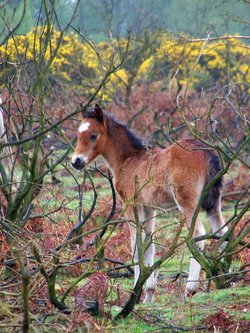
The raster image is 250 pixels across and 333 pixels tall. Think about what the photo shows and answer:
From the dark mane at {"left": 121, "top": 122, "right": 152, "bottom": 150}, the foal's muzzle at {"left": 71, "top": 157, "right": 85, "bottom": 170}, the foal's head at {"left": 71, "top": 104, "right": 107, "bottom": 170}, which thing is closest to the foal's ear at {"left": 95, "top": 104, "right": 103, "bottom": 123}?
the foal's head at {"left": 71, "top": 104, "right": 107, "bottom": 170}

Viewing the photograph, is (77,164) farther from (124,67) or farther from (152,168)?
(124,67)

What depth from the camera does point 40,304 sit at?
24.0 feet

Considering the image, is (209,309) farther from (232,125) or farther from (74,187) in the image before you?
(232,125)

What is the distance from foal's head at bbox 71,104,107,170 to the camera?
34.6ft

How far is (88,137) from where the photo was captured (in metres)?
10.6

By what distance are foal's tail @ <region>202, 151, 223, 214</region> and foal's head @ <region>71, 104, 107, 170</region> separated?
152cm

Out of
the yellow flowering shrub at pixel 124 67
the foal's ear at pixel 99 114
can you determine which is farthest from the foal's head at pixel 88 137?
the yellow flowering shrub at pixel 124 67

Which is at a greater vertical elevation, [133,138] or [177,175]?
[133,138]

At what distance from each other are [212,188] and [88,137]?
176 cm

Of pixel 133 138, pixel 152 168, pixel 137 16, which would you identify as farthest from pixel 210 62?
pixel 152 168

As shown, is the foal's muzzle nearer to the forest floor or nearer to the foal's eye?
the foal's eye

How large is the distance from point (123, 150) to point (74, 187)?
7370mm

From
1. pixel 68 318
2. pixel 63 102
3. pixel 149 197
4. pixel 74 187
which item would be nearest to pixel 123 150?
pixel 149 197

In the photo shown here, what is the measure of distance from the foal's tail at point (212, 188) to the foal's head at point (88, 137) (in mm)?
1524
